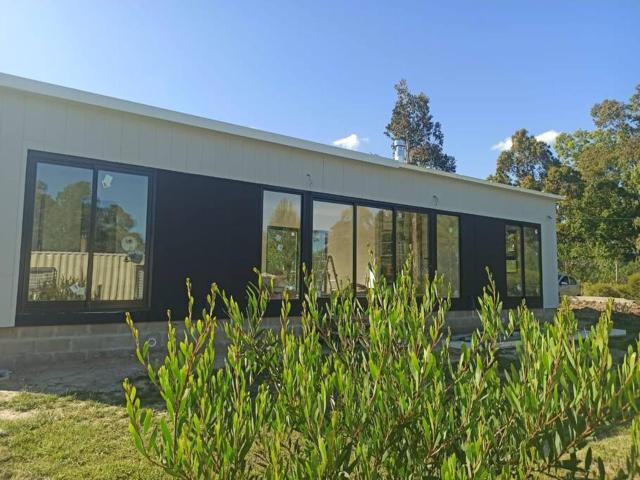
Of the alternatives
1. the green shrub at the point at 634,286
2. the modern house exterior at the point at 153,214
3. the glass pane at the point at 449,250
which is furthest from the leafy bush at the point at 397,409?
the green shrub at the point at 634,286

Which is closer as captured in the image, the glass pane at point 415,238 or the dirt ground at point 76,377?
the dirt ground at point 76,377

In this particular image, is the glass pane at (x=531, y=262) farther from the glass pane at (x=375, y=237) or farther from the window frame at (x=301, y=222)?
the window frame at (x=301, y=222)

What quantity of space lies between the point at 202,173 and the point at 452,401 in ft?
18.7

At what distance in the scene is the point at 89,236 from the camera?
5.73 metres

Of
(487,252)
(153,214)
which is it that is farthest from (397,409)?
(487,252)

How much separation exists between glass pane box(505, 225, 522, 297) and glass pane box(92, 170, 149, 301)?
7935 millimetres

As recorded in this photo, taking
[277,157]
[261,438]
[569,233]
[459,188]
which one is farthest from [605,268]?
[261,438]

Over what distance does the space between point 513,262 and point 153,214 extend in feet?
26.5

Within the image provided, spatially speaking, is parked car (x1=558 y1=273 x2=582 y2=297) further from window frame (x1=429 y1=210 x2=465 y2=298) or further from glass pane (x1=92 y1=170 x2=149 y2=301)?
glass pane (x1=92 y1=170 x2=149 y2=301)

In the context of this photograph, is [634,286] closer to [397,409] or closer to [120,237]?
[120,237]

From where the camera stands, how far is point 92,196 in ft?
18.9

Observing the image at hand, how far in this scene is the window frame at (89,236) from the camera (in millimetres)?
5230

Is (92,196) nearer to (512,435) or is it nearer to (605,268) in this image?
(512,435)

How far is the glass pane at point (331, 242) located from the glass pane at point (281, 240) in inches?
14.4
